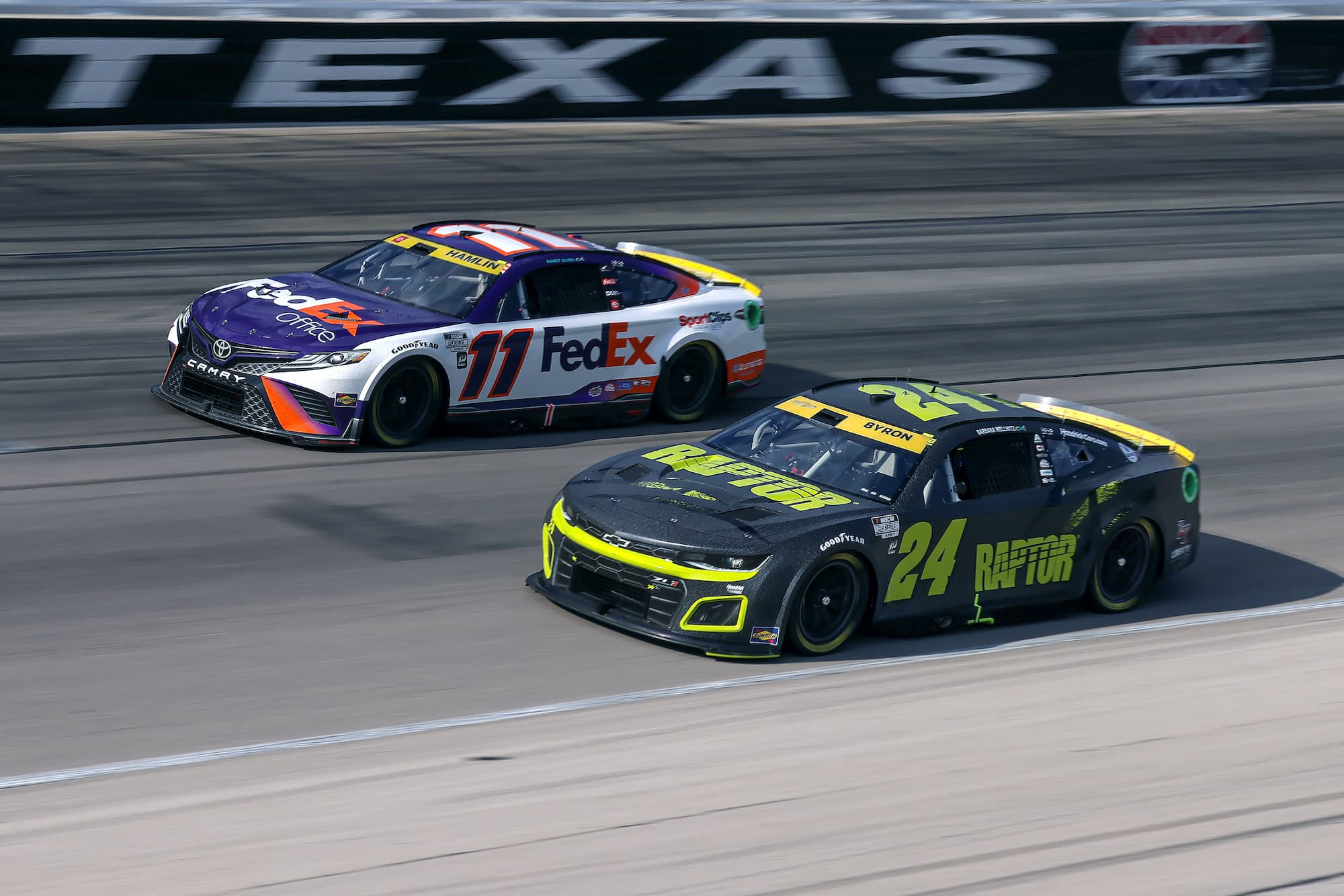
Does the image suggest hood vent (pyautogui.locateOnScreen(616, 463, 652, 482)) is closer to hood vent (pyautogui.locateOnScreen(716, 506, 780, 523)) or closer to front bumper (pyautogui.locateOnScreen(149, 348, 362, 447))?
hood vent (pyautogui.locateOnScreen(716, 506, 780, 523))

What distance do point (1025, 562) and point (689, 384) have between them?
4.66 meters

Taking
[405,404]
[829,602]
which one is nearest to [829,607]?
[829,602]

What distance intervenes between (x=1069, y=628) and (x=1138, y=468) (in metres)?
1.11

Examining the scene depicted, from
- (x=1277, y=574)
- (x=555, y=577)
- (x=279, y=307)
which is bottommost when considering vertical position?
(x=1277, y=574)

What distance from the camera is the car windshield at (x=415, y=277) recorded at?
12.2m

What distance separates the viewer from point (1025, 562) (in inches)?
362

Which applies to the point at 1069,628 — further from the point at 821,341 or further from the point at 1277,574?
the point at 821,341

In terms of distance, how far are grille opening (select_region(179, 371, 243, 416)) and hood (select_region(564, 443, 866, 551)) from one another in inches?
133

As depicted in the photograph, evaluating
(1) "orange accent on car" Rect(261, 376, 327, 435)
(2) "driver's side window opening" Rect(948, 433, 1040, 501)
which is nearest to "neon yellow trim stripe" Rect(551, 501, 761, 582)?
(2) "driver's side window opening" Rect(948, 433, 1040, 501)

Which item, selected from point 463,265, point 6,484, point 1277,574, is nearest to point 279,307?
point 463,265

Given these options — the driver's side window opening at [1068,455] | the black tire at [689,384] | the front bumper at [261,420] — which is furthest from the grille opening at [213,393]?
the driver's side window opening at [1068,455]

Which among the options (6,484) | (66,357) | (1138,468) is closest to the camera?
(1138,468)

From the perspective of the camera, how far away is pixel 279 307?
11859 mm

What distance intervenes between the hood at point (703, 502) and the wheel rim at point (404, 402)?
112 inches
